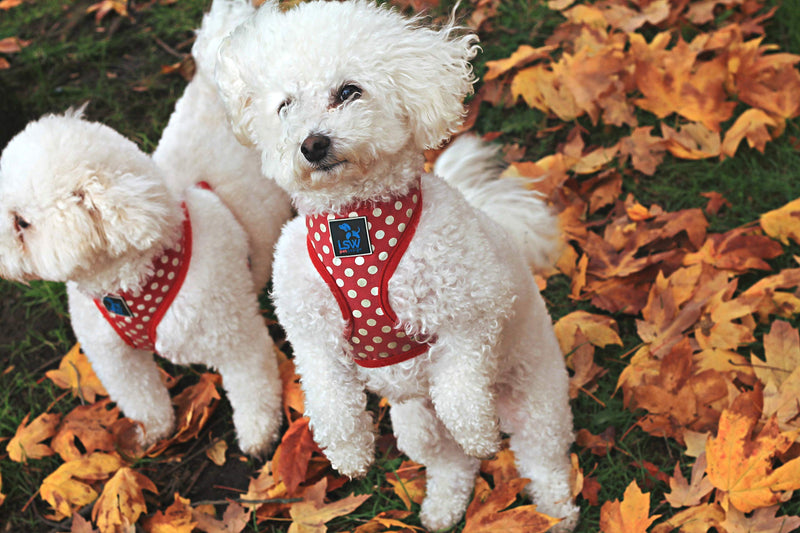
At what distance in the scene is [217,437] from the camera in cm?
304

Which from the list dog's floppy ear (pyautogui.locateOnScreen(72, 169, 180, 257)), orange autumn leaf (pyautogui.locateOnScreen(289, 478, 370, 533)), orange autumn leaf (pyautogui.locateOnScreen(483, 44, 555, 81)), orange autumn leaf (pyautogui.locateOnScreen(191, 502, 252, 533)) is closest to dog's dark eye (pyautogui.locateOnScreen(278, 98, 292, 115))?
dog's floppy ear (pyautogui.locateOnScreen(72, 169, 180, 257))

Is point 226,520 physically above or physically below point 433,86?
below

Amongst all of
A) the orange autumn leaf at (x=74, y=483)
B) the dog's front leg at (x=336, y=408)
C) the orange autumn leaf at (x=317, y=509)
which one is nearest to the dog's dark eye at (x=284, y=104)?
the dog's front leg at (x=336, y=408)

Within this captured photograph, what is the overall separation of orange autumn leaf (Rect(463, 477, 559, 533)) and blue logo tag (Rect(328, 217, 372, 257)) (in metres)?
1.09

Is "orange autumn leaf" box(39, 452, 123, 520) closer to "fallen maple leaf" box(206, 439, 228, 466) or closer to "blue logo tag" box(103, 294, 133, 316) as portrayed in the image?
"fallen maple leaf" box(206, 439, 228, 466)

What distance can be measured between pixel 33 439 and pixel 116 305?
0.91 metres

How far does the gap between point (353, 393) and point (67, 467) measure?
5.02 feet

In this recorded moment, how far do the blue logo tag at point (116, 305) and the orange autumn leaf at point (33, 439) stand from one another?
2.73 ft

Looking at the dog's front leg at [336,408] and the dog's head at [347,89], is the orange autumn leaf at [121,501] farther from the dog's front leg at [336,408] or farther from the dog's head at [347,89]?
the dog's head at [347,89]

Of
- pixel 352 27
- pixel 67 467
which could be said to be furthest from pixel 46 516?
pixel 352 27

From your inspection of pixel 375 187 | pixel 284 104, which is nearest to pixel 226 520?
pixel 375 187

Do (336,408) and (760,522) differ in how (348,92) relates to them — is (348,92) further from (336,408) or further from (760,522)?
(760,522)

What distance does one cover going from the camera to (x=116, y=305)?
253cm

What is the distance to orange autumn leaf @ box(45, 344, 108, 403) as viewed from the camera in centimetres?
313
